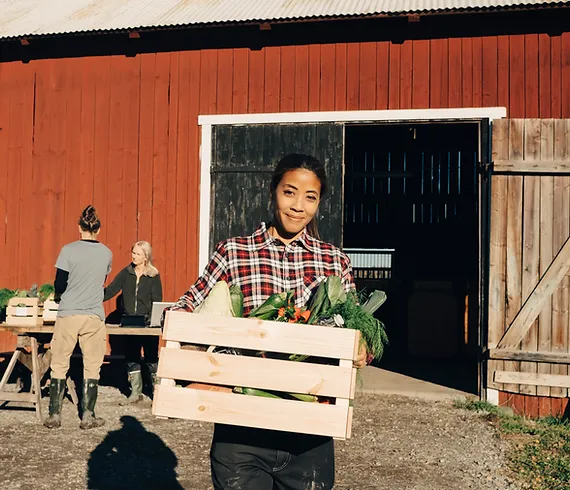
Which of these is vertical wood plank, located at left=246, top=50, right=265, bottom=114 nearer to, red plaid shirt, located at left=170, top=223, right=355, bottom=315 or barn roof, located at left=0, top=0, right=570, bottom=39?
barn roof, located at left=0, top=0, right=570, bottom=39

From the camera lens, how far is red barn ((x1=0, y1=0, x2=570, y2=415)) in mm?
7465

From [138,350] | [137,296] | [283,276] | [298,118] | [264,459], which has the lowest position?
[138,350]

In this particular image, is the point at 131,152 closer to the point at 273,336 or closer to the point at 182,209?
the point at 182,209

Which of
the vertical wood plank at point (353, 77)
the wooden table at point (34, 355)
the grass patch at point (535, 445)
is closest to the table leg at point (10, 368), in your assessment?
the wooden table at point (34, 355)

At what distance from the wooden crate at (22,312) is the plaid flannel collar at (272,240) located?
4.75m

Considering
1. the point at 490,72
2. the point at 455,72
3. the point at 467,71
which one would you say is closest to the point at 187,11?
the point at 455,72

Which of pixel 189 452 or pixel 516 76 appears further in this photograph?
pixel 516 76

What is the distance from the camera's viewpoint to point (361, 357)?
2.70m

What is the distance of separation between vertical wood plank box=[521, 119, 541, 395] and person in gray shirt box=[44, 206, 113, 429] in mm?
3978

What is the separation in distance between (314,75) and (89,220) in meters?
3.28

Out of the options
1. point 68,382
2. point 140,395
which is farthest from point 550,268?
point 68,382

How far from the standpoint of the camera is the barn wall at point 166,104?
26.2 feet

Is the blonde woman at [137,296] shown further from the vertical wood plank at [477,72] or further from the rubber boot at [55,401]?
the vertical wood plank at [477,72]

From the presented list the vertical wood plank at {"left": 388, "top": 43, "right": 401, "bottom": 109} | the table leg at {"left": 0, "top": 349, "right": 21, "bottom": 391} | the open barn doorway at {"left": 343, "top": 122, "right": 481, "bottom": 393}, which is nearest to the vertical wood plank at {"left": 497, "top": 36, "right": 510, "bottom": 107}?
the vertical wood plank at {"left": 388, "top": 43, "right": 401, "bottom": 109}
